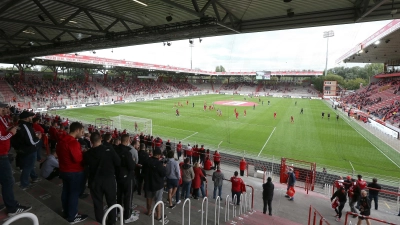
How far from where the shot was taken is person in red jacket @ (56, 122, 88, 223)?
3410 millimetres

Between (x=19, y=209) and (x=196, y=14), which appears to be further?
(x=196, y=14)

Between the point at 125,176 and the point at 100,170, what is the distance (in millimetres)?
668

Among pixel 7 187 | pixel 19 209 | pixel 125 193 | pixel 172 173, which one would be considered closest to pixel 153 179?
pixel 125 193

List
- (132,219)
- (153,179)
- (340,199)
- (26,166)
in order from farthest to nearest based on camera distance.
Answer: (340,199) < (153,179) < (26,166) < (132,219)

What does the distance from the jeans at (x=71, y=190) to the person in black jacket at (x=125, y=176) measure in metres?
0.64

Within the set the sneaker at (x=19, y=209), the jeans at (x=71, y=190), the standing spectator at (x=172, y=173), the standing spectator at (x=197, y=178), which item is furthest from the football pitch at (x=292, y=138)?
the sneaker at (x=19, y=209)

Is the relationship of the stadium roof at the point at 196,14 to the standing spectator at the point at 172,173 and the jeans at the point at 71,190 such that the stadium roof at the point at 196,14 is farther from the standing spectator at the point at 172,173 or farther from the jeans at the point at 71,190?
the jeans at the point at 71,190

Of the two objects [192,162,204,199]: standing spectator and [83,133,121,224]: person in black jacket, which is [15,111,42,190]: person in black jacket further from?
[192,162,204,199]: standing spectator

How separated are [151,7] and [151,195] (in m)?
6.81

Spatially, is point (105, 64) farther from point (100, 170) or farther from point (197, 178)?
point (100, 170)

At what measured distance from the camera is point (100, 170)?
3432mm

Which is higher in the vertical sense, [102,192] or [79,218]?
[102,192]

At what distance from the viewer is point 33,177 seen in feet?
16.7

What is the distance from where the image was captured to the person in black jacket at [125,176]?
3928 mm
